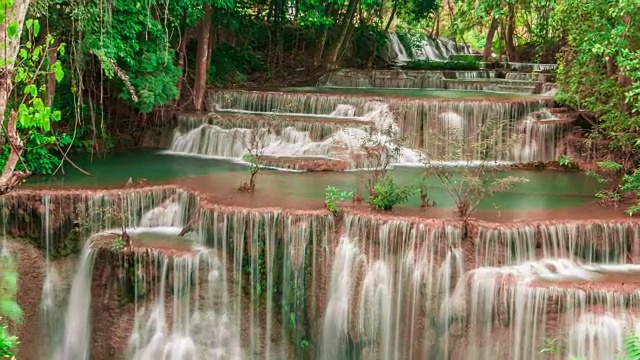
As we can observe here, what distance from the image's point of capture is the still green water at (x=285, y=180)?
11.0 metres

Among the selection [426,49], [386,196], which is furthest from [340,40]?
[386,196]

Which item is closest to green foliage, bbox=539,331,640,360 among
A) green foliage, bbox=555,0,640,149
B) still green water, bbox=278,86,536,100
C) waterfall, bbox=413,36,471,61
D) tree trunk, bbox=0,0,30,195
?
green foliage, bbox=555,0,640,149

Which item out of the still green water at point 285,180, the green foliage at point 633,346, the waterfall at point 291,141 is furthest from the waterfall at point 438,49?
the green foliage at point 633,346

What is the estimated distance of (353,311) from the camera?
9516 mm

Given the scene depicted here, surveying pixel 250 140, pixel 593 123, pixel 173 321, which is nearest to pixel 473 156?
pixel 593 123

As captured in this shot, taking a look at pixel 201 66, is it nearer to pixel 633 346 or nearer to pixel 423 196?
pixel 423 196

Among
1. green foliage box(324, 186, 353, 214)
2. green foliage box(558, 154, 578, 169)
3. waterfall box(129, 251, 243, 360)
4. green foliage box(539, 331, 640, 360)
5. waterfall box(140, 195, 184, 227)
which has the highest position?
green foliage box(558, 154, 578, 169)

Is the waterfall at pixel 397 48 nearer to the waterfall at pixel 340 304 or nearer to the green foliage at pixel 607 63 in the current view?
the green foliage at pixel 607 63

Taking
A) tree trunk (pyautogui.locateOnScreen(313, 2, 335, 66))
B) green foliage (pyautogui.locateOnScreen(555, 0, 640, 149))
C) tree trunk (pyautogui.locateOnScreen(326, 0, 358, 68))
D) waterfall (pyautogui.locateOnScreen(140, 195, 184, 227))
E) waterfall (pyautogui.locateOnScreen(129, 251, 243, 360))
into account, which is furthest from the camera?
tree trunk (pyautogui.locateOnScreen(313, 2, 335, 66))

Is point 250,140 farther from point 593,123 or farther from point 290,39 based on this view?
point 290,39

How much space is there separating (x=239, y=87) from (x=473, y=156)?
24.6 ft

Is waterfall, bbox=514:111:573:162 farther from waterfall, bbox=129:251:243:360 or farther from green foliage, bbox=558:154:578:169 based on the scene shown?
waterfall, bbox=129:251:243:360

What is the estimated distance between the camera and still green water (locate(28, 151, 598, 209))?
11.0 metres

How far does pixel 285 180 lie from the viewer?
1214 cm
